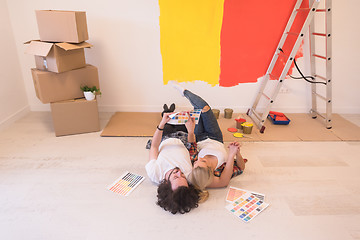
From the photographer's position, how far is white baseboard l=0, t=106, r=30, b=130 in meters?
2.91

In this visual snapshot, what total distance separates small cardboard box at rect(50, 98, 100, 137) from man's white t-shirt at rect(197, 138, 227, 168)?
1.21 m

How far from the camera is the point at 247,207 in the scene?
1.78 metres

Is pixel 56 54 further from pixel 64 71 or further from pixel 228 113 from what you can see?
pixel 228 113

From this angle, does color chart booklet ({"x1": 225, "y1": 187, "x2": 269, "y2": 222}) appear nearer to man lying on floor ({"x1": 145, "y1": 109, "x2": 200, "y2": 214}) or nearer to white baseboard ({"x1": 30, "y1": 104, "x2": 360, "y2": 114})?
man lying on floor ({"x1": 145, "y1": 109, "x2": 200, "y2": 214})

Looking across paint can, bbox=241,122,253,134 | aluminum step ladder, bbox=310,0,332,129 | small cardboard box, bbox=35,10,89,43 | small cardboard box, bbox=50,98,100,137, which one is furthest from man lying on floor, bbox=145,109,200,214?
aluminum step ladder, bbox=310,0,332,129

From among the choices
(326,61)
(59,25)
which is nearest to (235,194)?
(326,61)

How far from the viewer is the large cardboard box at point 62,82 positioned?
99.3 inches

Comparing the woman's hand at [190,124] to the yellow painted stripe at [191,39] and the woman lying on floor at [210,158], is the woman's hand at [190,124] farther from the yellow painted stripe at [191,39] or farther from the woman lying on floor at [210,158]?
the yellow painted stripe at [191,39]

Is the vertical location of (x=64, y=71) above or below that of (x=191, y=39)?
below

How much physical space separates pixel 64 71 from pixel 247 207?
2.05m

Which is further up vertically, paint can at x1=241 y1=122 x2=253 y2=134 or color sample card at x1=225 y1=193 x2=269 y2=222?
paint can at x1=241 y1=122 x2=253 y2=134

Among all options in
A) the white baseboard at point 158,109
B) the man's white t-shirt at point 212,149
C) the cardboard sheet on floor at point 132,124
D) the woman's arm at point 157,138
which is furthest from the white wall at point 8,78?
the man's white t-shirt at point 212,149

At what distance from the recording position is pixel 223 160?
6.74 ft

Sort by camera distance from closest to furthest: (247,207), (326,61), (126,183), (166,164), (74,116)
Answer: (247,207) → (166,164) → (126,183) → (74,116) → (326,61)
